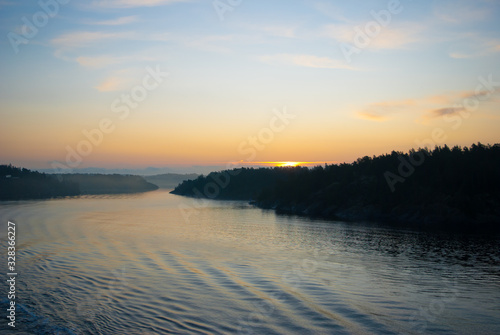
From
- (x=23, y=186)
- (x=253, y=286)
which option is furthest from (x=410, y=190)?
(x=23, y=186)

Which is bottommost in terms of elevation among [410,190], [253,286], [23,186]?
[253,286]

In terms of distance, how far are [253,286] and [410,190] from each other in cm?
6414

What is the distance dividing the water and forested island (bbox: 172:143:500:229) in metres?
24.1

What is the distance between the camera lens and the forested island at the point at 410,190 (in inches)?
2736

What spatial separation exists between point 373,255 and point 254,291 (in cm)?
1800

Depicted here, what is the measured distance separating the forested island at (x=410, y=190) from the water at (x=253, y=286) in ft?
79.2

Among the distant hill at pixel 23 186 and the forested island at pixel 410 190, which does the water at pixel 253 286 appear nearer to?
the forested island at pixel 410 190

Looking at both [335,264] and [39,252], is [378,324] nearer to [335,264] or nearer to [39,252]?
[335,264]

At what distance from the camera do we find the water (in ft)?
58.2

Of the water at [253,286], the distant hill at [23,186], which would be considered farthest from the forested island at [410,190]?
the distant hill at [23,186]

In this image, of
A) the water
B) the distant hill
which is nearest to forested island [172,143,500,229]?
the water

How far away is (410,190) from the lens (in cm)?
7938

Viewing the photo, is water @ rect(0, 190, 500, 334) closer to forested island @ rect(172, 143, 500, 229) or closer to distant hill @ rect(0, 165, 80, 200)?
forested island @ rect(172, 143, 500, 229)

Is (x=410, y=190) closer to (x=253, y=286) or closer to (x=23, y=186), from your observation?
(x=253, y=286)
